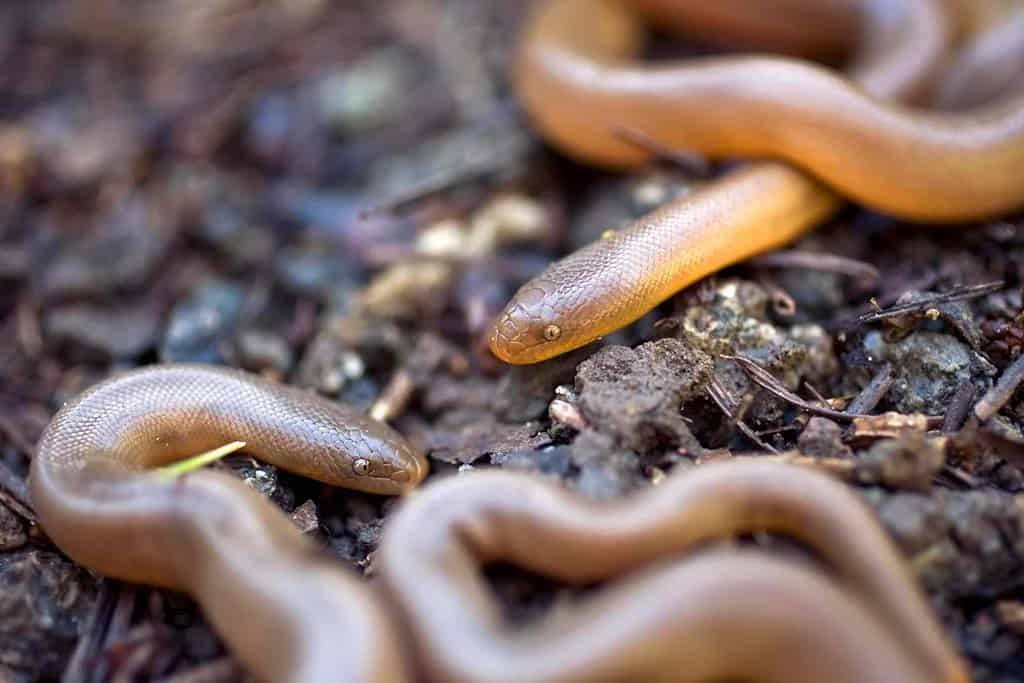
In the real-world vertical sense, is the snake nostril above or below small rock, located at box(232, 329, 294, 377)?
above

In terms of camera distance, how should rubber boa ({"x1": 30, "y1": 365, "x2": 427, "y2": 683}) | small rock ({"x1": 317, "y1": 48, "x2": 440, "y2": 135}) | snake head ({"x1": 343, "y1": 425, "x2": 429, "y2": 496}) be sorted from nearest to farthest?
rubber boa ({"x1": 30, "y1": 365, "x2": 427, "y2": 683}) → snake head ({"x1": 343, "y1": 425, "x2": 429, "y2": 496}) → small rock ({"x1": 317, "y1": 48, "x2": 440, "y2": 135})

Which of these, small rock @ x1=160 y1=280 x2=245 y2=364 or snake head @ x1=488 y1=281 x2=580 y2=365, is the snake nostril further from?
small rock @ x1=160 y1=280 x2=245 y2=364

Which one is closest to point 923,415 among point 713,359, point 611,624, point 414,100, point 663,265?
point 713,359

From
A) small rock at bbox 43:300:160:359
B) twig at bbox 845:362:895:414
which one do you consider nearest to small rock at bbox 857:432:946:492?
twig at bbox 845:362:895:414

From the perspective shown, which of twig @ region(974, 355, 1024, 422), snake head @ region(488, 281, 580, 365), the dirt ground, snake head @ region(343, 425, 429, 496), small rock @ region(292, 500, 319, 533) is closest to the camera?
the dirt ground

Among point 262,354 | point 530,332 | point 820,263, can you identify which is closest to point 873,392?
point 820,263

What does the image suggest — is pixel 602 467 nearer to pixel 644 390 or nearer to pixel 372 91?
pixel 644 390

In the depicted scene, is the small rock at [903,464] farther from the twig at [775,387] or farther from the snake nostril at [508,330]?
the snake nostril at [508,330]
